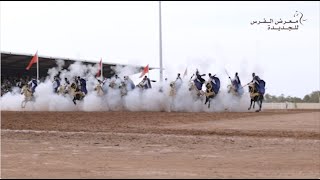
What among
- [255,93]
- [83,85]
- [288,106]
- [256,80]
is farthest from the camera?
[288,106]

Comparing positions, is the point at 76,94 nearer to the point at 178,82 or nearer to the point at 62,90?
the point at 62,90

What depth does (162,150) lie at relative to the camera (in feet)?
48.7

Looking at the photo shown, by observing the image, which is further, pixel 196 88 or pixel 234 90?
pixel 196 88

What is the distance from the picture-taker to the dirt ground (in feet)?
35.9

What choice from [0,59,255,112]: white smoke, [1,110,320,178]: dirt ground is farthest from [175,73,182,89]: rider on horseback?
[1,110,320,178]: dirt ground

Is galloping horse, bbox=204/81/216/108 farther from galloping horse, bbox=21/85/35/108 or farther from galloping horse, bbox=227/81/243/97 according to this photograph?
galloping horse, bbox=21/85/35/108

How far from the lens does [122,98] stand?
1572 inches

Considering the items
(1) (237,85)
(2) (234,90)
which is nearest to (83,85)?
(2) (234,90)

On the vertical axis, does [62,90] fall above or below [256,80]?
Result: below

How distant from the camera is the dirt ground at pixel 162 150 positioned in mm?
10938

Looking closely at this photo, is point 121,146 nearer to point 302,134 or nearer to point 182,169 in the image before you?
point 182,169

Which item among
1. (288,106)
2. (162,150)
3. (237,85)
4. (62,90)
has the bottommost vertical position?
(162,150)

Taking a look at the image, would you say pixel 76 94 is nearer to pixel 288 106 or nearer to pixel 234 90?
pixel 234 90

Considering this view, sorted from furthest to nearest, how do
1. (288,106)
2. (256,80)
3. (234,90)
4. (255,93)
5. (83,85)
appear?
(288,106) → (83,85) → (234,90) → (255,93) → (256,80)
